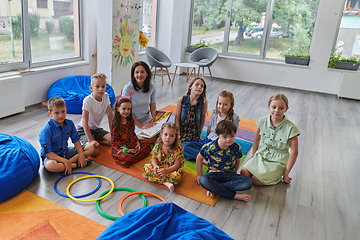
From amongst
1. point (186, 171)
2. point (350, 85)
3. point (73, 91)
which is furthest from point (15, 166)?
point (350, 85)

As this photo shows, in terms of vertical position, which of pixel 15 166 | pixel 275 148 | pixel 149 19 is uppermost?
pixel 149 19

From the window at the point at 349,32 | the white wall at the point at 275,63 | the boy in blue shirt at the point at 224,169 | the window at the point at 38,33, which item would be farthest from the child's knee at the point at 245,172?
the window at the point at 349,32

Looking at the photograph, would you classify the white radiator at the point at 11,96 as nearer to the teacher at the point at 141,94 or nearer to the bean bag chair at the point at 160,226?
the teacher at the point at 141,94

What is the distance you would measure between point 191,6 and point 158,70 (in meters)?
1.77

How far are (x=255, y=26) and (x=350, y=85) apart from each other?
7.96 ft

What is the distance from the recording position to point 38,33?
14.1 feet

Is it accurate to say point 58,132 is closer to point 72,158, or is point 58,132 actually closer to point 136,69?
point 72,158

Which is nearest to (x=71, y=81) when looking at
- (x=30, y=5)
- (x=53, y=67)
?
(x=53, y=67)

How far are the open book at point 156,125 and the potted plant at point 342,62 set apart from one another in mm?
4444

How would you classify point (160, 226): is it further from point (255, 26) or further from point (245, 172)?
point (255, 26)

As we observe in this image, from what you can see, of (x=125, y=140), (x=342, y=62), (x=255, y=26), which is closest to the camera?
(x=125, y=140)

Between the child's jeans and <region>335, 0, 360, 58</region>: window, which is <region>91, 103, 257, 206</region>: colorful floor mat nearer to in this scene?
the child's jeans

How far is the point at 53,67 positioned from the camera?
14.3 ft

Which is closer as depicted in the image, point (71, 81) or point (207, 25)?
point (71, 81)
